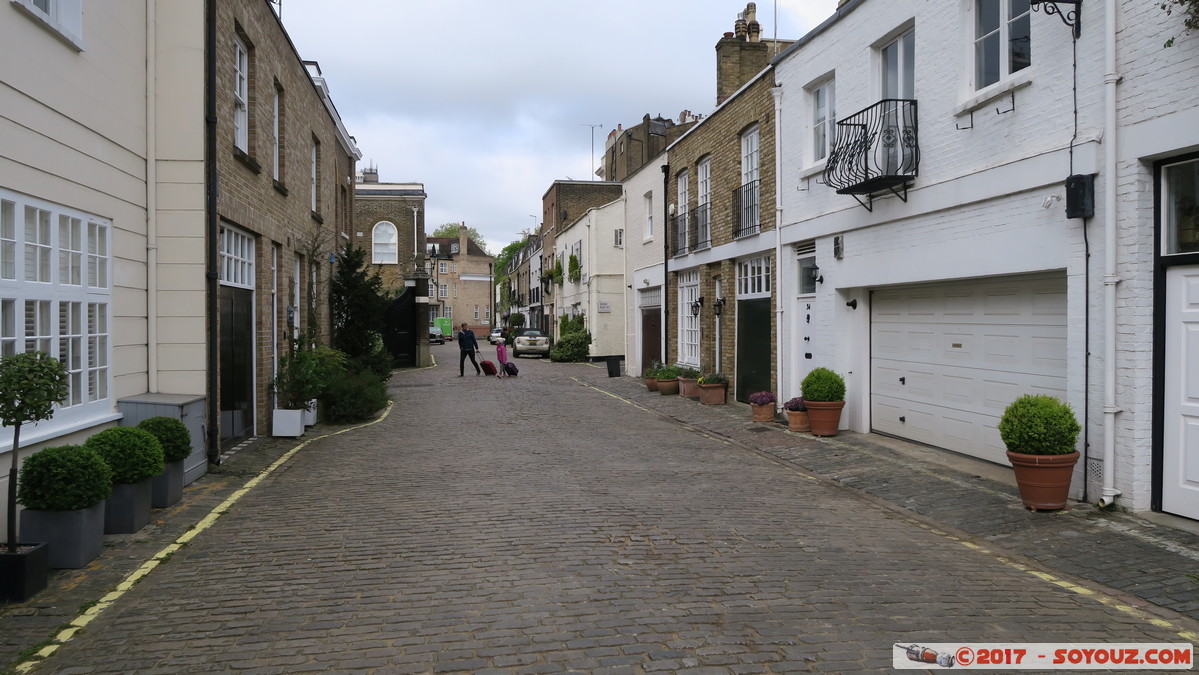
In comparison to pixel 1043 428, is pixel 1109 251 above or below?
above

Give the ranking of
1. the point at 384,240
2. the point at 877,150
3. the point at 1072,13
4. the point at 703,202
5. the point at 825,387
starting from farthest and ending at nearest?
1. the point at 384,240
2. the point at 703,202
3. the point at 825,387
4. the point at 877,150
5. the point at 1072,13

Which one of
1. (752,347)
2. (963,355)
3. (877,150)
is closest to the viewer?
(963,355)

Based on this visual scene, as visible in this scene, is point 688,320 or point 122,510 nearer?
point 122,510

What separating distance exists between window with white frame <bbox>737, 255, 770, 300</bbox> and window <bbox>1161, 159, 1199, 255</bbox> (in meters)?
8.34

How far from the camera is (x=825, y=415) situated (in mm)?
11766

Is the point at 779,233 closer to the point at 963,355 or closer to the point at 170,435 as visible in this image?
the point at 963,355

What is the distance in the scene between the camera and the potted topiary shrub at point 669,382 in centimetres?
1881

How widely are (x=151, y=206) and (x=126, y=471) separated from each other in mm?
3681

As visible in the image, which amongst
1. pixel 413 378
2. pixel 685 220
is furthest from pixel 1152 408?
pixel 413 378

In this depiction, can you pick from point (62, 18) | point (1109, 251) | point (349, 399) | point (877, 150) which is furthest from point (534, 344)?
point (1109, 251)

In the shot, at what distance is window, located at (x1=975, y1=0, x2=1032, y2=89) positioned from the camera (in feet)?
26.8

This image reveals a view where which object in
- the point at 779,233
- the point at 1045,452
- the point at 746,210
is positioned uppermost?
the point at 746,210

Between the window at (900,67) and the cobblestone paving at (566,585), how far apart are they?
17.9ft

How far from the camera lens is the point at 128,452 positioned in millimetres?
6410
